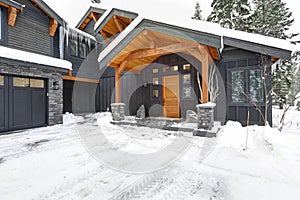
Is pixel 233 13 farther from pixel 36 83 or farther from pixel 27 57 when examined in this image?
pixel 36 83

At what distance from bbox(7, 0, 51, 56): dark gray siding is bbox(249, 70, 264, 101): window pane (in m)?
9.13

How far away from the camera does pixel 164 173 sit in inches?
96.3

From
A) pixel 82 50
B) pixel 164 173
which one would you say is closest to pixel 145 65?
pixel 82 50

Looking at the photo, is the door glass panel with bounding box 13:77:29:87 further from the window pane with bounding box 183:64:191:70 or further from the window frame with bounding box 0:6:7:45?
the window pane with bounding box 183:64:191:70

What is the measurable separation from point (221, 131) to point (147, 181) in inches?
139

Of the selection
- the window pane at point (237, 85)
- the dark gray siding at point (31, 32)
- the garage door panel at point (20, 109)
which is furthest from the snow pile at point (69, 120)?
the window pane at point (237, 85)

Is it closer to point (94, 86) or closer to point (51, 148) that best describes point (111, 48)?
point (51, 148)

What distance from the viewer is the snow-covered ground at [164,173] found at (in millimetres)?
1933

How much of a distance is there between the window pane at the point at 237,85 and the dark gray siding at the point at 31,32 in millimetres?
8595

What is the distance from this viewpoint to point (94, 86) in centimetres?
1195

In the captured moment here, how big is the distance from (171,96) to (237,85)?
9.17ft

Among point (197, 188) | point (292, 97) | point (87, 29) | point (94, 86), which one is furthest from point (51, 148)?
point (87, 29)

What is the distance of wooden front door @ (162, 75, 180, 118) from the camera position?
704 centimetres

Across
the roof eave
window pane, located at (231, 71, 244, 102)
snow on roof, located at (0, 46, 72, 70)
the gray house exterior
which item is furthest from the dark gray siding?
window pane, located at (231, 71, 244, 102)
